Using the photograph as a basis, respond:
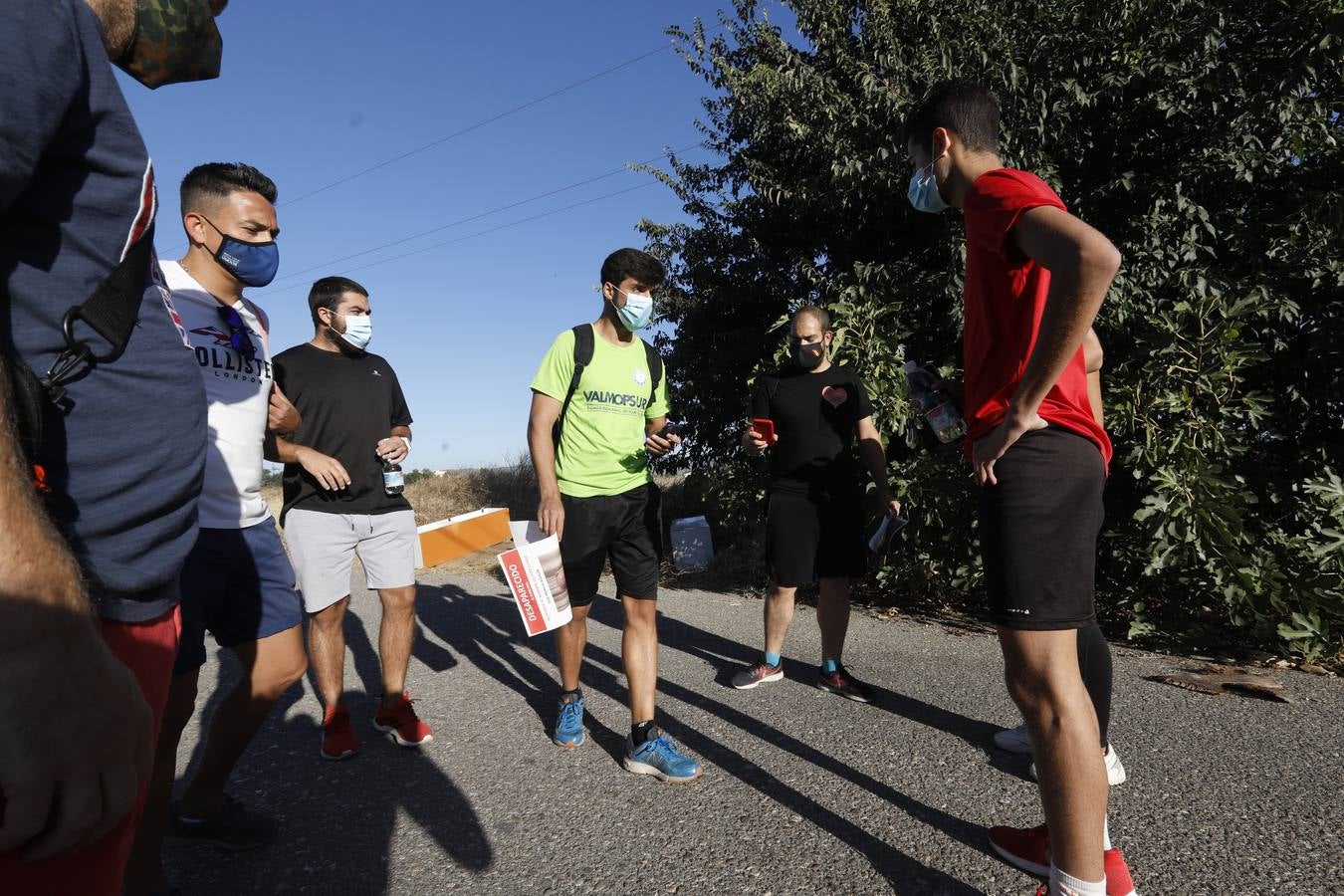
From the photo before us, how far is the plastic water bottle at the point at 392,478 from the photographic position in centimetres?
409

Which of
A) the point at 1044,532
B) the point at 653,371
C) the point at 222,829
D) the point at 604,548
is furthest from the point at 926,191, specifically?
the point at 222,829

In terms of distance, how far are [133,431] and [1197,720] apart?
4.46 metres

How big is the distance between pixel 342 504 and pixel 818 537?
2.73 meters

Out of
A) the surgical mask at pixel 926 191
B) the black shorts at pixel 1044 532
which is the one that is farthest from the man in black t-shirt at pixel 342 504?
the black shorts at pixel 1044 532

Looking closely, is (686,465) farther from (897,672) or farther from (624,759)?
(624,759)

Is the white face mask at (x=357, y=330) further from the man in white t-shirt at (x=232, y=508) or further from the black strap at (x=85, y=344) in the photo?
the black strap at (x=85, y=344)

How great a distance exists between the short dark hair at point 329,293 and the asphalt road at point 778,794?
2373mm

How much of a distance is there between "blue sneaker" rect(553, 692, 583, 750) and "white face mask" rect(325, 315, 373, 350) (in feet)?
7.57

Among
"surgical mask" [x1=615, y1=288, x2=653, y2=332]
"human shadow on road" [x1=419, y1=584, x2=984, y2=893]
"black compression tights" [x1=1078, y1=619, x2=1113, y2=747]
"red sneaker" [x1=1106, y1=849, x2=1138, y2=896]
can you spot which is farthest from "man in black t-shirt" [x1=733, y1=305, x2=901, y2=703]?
"red sneaker" [x1=1106, y1=849, x2=1138, y2=896]

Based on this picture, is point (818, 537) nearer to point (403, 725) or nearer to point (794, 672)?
point (794, 672)

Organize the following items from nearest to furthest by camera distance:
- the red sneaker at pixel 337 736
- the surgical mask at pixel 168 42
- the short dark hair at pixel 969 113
Result: 1. the surgical mask at pixel 168 42
2. the short dark hair at pixel 969 113
3. the red sneaker at pixel 337 736

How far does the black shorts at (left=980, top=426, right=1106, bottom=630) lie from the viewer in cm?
201

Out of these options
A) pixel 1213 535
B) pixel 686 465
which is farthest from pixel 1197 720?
pixel 686 465

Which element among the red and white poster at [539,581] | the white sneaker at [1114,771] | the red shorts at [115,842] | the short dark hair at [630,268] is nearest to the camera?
the red shorts at [115,842]
